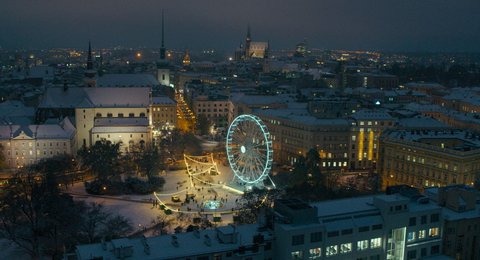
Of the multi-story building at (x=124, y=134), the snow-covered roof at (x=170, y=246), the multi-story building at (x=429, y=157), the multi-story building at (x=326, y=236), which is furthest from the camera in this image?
the multi-story building at (x=124, y=134)

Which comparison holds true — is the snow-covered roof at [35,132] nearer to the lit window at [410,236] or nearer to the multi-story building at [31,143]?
the multi-story building at [31,143]

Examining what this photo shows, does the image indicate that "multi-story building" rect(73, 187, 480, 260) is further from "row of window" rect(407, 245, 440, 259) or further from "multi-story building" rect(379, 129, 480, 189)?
"multi-story building" rect(379, 129, 480, 189)

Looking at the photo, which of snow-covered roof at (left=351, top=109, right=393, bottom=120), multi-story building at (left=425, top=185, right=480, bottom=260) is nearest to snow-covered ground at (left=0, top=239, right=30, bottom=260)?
multi-story building at (left=425, top=185, right=480, bottom=260)

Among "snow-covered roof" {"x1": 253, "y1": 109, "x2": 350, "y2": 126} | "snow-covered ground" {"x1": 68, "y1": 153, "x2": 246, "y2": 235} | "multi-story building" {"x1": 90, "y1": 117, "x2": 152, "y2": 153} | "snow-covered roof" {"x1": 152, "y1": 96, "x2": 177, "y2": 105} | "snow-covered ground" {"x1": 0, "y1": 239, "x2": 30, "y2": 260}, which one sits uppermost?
"snow-covered roof" {"x1": 253, "y1": 109, "x2": 350, "y2": 126}

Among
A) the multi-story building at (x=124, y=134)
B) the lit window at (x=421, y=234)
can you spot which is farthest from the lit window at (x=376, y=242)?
the multi-story building at (x=124, y=134)

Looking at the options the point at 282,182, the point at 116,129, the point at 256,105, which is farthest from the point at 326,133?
the point at 116,129

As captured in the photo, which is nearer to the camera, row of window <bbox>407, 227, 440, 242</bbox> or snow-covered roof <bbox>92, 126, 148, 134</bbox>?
row of window <bbox>407, 227, 440, 242</bbox>

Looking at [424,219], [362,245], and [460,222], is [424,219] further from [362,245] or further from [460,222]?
[362,245]
